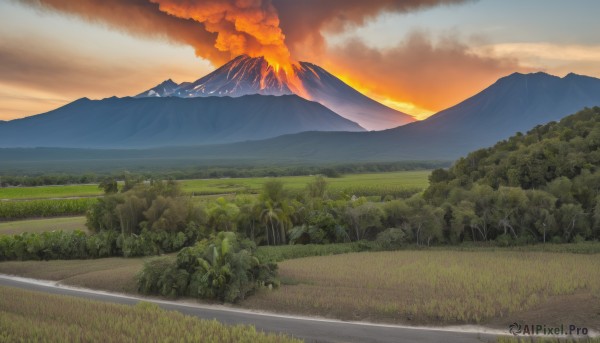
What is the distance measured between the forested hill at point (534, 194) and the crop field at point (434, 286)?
15.6 feet

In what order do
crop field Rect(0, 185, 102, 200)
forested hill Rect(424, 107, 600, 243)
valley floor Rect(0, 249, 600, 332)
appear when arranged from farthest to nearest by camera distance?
1. crop field Rect(0, 185, 102, 200)
2. forested hill Rect(424, 107, 600, 243)
3. valley floor Rect(0, 249, 600, 332)

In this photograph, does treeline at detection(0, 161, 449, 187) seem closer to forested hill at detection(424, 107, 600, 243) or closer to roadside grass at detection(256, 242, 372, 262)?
roadside grass at detection(256, 242, 372, 262)

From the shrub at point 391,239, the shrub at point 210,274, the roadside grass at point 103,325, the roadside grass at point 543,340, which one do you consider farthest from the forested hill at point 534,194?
the roadside grass at point 103,325

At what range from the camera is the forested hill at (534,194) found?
33031 millimetres

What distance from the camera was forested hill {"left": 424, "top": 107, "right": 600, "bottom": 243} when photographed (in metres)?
33.0

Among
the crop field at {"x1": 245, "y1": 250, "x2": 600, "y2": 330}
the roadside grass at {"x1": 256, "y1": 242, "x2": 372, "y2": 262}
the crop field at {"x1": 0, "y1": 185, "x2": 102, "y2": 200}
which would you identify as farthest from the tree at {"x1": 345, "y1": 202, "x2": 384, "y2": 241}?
the crop field at {"x1": 0, "y1": 185, "x2": 102, "y2": 200}

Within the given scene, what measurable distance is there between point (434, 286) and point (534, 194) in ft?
55.0

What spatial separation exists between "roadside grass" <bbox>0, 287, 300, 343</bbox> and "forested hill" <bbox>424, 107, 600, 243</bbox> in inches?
959

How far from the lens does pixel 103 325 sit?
44.2 feet

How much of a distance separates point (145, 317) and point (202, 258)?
281 inches

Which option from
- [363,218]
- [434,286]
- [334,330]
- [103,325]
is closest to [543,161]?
[363,218]

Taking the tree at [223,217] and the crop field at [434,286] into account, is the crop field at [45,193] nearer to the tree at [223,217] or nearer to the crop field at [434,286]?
the tree at [223,217]

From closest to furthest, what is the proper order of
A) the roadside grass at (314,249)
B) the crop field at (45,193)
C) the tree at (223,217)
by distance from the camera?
1. the roadside grass at (314,249)
2. the tree at (223,217)
3. the crop field at (45,193)

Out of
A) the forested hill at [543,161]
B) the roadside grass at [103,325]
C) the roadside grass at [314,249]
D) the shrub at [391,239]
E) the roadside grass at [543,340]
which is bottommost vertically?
the roadside grass at [314,249]
